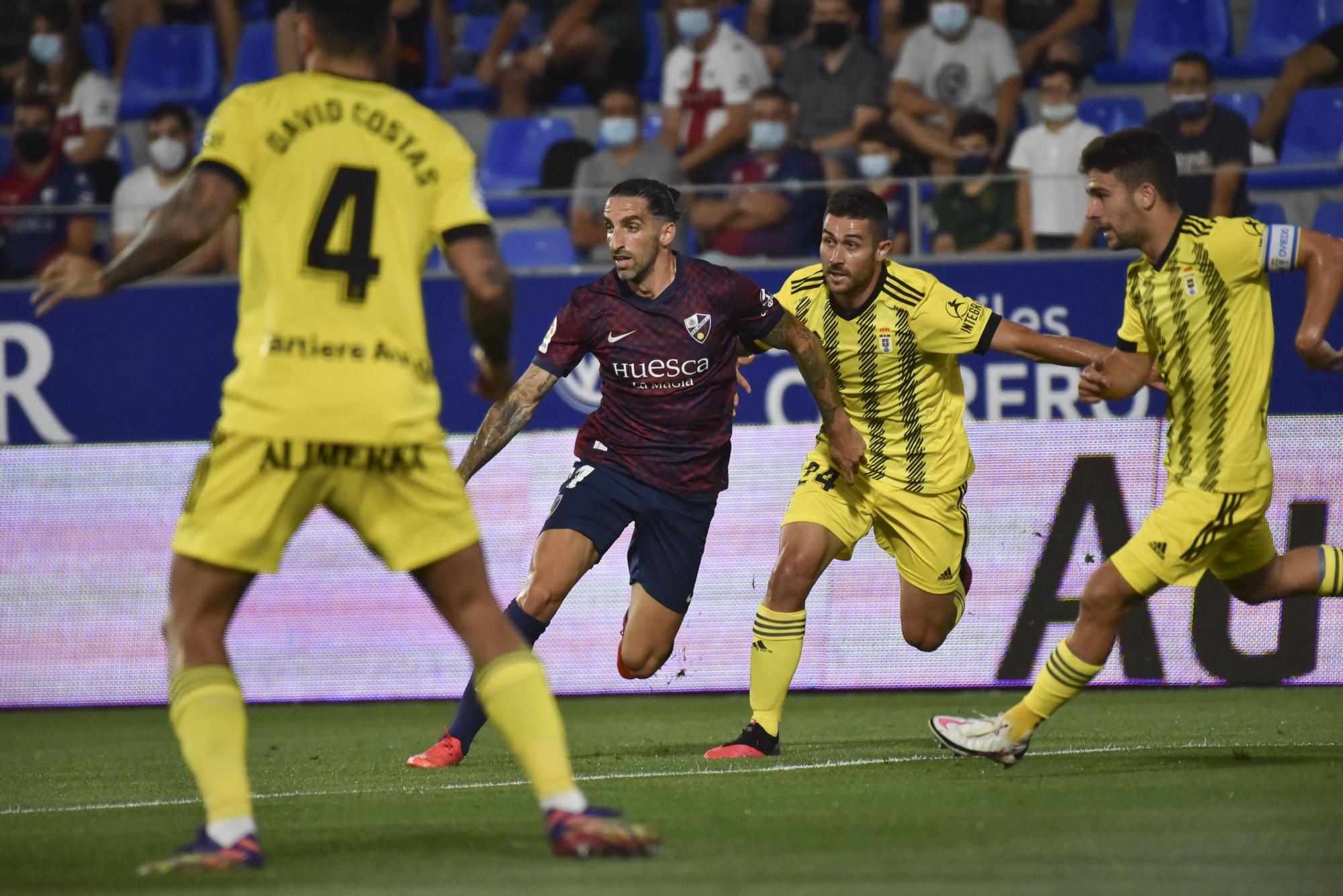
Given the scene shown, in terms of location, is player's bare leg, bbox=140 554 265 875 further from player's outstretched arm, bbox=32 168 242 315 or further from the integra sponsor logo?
the integra sponsor logo

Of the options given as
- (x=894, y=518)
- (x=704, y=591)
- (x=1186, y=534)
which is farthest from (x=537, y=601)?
(x=704, y=591)

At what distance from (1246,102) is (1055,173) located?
2.15 m

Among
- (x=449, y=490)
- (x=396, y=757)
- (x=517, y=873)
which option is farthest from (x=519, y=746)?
(x=396, y=757)

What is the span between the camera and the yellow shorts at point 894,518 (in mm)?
7195

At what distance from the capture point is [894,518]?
24.1 ft

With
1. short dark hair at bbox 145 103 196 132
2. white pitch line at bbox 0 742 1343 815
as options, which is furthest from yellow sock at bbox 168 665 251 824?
short dark hair at bbox 145 103 196 132

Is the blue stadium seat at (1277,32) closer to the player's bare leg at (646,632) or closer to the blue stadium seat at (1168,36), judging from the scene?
the blue stadium seat at (1168,36)

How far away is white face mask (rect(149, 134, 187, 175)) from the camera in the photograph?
43.2 ft

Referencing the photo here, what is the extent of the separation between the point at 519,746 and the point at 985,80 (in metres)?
9.58

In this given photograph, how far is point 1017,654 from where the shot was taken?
30.1 ft

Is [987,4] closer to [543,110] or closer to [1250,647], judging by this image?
[543,110]

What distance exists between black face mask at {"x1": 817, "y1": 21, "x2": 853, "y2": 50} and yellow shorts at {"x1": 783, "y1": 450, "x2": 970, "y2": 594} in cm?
645

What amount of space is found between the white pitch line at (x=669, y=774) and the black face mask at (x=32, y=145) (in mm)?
8838

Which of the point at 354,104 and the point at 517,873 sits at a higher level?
the point at 354,104
